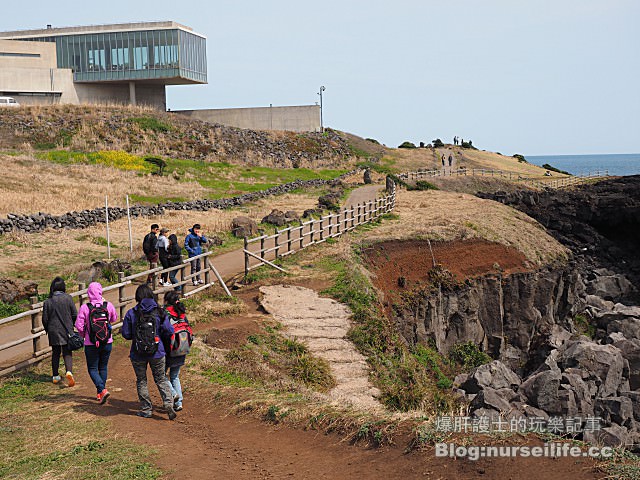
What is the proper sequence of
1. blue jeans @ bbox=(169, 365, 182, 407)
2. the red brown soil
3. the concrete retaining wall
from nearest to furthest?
1. blue jeans @ bbox=(169, 365, 182, 407)
2. the red brown soil
3. the concrete retaining wall

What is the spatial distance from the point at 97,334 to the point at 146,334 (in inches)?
60.8

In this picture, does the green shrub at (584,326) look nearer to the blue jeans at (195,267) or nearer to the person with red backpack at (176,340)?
the blue jeans at (195,267)

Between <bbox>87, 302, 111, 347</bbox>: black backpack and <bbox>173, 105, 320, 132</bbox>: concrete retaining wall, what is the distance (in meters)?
74.1

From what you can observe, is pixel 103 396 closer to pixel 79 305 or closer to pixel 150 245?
pixel 79 305

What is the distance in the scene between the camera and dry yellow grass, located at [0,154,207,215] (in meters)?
35.8

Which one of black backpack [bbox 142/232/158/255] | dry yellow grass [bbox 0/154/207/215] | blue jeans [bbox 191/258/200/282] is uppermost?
dry yellow grass [bbox 0/154/207/215]

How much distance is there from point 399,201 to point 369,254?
1900 centimetres

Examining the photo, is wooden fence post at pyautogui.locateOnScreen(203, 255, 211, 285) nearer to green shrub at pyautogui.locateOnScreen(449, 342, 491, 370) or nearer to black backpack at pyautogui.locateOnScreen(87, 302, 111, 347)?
black backpack at pyautogui.locateOnScreen(87, 302, 111, 347)

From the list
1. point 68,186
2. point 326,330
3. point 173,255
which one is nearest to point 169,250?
point 173,255

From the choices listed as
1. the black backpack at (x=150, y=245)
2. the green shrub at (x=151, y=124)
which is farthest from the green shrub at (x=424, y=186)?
the black backpack at (x=150, y=245)

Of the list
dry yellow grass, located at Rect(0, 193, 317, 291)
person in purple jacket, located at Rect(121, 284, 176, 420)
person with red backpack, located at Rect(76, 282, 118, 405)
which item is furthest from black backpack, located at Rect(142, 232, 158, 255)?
person in purple jacket, located at Rect(121, 284, 176, 420)

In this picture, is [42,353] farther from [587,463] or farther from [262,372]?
[587,463]

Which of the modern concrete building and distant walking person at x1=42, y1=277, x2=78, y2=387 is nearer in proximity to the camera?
distant walking person at x1=42, y1=277, x2=78, y2=387

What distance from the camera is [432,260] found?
30.6 meters
